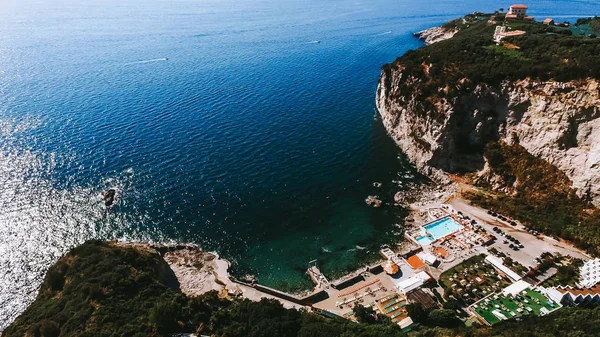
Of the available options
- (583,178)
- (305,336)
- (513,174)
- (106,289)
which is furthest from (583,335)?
(106,289)

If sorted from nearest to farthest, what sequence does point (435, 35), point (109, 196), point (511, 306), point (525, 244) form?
point (511, 306)
point (525, 244)
point (109, 196)
point (435, 35)

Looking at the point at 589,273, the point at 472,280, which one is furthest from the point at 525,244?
the point at 472,280

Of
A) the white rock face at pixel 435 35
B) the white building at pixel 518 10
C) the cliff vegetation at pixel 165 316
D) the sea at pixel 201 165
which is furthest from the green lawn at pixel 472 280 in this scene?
the white rock face at pixel 435 35

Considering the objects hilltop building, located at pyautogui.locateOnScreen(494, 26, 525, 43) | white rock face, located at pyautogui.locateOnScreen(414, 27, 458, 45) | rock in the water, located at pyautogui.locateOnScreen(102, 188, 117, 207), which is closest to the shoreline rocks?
rock in the water, located at pyautogui.locateOnScreen(102, 188, 117, 207)

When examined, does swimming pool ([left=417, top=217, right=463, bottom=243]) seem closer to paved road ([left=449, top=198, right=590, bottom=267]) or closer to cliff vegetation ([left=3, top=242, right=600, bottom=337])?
paved road ([left=449, top=198, right=590, bottom=267])

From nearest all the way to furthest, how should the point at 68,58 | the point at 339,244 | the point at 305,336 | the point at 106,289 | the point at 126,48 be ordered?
1. the point at 305,336
2. the point at 106,289
3. the point at 339,244
4. the point at 68,58
5. the point at 126,48

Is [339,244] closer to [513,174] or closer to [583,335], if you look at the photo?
[583,335]

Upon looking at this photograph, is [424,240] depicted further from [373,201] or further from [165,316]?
[165,316]
